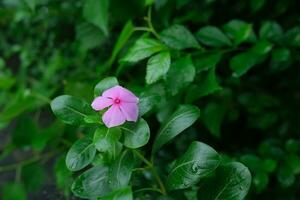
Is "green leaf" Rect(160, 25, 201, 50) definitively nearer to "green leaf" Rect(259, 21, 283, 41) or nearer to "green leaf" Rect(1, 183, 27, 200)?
"green leaf" Rect(259, 21, 283, 41)

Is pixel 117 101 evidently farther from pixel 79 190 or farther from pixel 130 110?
pixel 79 190

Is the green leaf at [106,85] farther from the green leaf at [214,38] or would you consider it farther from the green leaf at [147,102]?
the green leaf at [214,38]

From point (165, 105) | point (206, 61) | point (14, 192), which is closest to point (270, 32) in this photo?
point (206, 61)

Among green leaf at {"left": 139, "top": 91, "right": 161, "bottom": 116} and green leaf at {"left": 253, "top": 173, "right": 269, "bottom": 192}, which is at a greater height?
green leaf at {"left": 139, "top": 91, "right": 161, "bottom": 116}

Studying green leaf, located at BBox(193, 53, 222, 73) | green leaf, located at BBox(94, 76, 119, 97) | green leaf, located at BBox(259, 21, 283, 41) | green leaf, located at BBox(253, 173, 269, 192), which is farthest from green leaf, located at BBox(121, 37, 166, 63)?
green leaf, located at BBox(253, 173, 269, 192)

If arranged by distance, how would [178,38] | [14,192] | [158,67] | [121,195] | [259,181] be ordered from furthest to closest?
[14,192] < [259,181] < [178,38] < [158,67] < [121,195]

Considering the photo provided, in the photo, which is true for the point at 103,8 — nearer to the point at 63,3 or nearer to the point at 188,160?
the point at 63,3

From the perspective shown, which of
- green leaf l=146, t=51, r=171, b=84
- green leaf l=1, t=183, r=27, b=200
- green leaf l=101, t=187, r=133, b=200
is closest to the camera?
green leaf l=101, t=187, r=133, b=200
